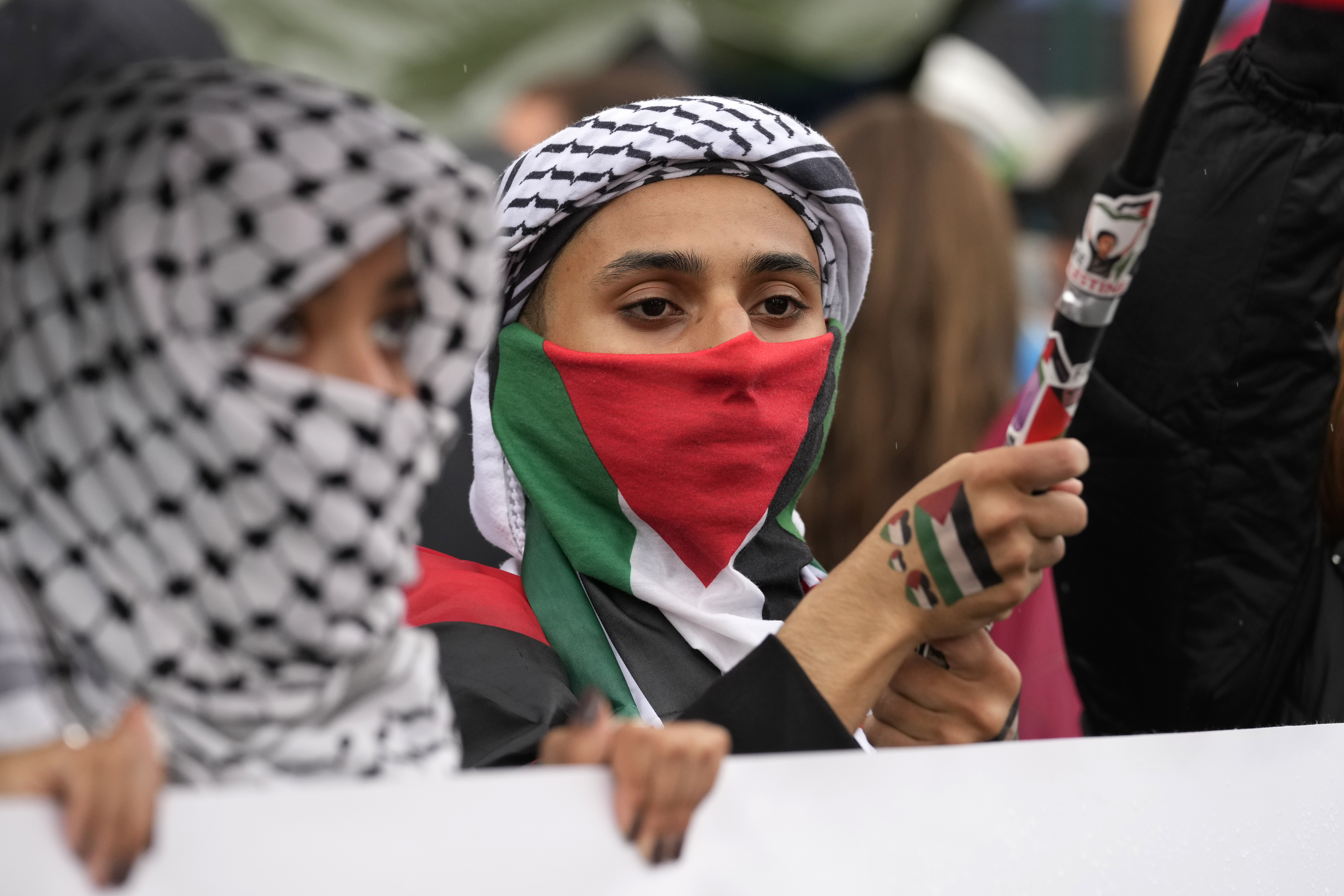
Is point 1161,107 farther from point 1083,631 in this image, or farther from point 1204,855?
point 1083,631

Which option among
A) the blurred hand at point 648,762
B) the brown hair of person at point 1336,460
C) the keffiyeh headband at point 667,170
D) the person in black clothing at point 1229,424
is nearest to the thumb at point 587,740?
the blurred hand at point 648,762

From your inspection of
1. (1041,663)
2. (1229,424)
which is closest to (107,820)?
(1229,424)

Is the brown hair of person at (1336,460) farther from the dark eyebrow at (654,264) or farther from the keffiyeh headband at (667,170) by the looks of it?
the dark eyebrow at (654,264)

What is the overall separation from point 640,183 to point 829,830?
0.76m

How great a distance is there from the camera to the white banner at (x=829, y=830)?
2.81 feet

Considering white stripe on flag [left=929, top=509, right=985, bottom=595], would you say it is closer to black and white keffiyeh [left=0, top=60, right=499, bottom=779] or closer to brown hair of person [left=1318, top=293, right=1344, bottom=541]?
black and white keffiyeh [left=0, top=60, right=499, bottom=779]

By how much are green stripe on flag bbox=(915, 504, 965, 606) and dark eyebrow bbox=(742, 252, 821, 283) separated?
1.23 feet

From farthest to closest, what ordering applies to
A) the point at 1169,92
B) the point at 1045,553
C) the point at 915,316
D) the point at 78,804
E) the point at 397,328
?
the point at 915,316 < the point at 1045,553 < the point at 1169,92 < the point at 397,328 < the point at 78,804

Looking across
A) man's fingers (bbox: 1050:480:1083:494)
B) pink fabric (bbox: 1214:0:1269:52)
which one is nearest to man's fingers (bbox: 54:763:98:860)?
man's fingers (bbox: 1050:480:1083:494)

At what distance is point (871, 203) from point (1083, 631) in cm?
74

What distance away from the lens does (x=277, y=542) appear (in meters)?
0.81

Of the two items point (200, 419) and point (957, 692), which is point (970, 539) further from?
point (200, 419)

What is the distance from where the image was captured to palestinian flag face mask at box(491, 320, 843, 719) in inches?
55.1

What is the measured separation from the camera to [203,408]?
78cm
